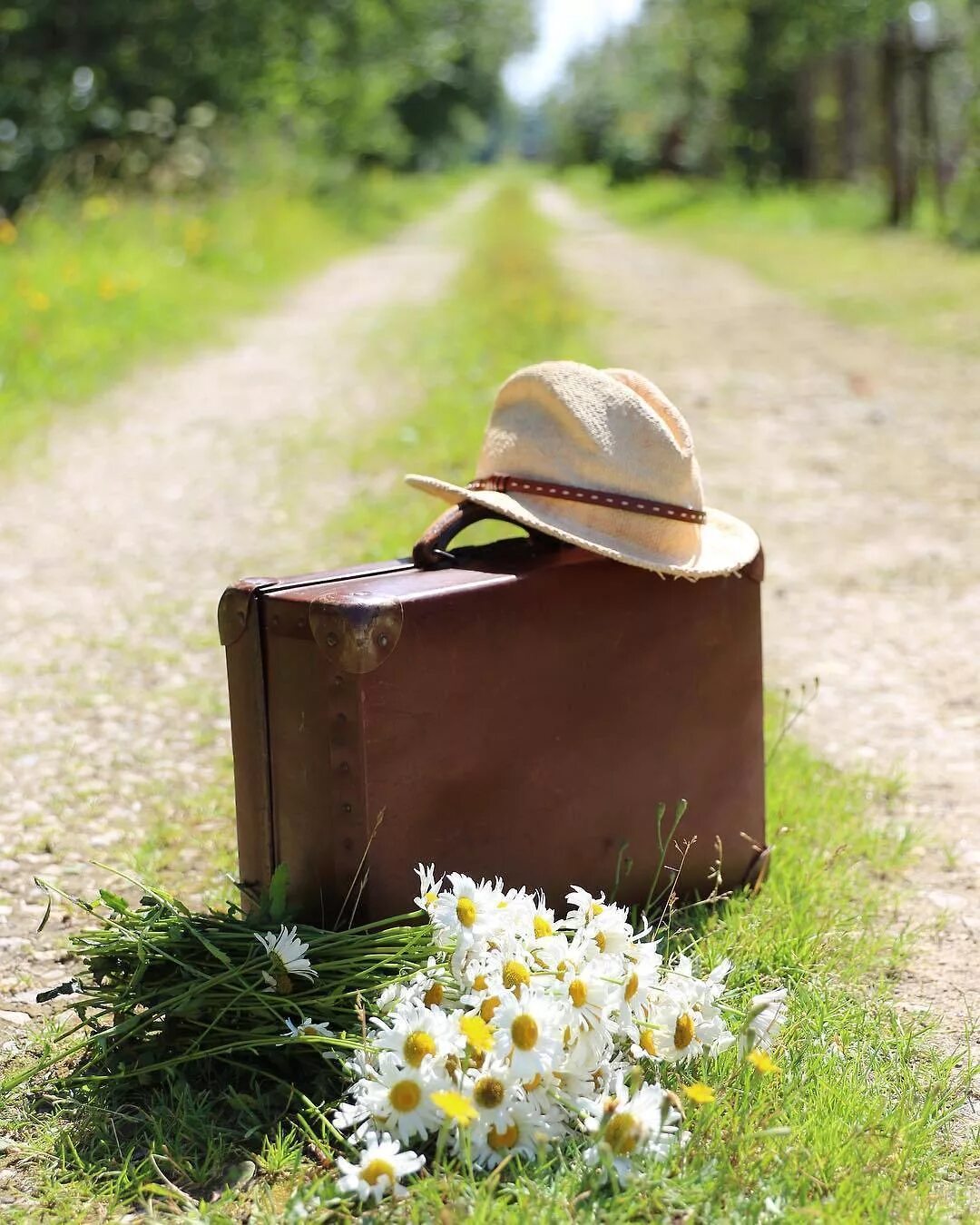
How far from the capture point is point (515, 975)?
1.89 metres

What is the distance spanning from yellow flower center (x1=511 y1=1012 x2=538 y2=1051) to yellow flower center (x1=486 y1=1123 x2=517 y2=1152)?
0.10 metres

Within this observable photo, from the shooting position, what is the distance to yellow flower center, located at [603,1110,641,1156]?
1740 millimetres

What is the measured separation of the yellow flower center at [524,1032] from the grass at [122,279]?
18.3ft

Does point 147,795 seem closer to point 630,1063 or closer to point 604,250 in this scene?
point 630,1063

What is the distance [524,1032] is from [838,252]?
46.8 feet

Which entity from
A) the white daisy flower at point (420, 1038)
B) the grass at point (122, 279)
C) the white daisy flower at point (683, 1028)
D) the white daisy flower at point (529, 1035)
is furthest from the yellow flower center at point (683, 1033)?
the grass at point (122, 279)

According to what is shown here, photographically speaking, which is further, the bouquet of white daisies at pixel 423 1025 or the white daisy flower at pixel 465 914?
the white daisy flower at pixel 465 914

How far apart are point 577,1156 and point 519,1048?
0.52 feet

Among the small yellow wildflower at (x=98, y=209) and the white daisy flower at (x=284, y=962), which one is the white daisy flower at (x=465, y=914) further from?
the small yellow wildflower at (x=98, y=209)

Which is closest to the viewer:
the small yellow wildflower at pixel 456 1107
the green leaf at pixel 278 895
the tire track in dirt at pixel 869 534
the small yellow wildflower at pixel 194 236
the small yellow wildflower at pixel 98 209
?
the small yellow wildflower at pixel 456 1107

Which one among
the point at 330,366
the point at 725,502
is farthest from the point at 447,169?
the point at 725,502

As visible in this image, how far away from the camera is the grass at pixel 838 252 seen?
10227mm

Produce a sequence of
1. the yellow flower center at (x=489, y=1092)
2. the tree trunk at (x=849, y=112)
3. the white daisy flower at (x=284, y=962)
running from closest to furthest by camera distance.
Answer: the yellow flower center at (x=489, y=1092) → the white daisy flower at (x=284, y=962) → the tree trunk at (x=849, y=112)

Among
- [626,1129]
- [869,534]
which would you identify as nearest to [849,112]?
[869,534]
